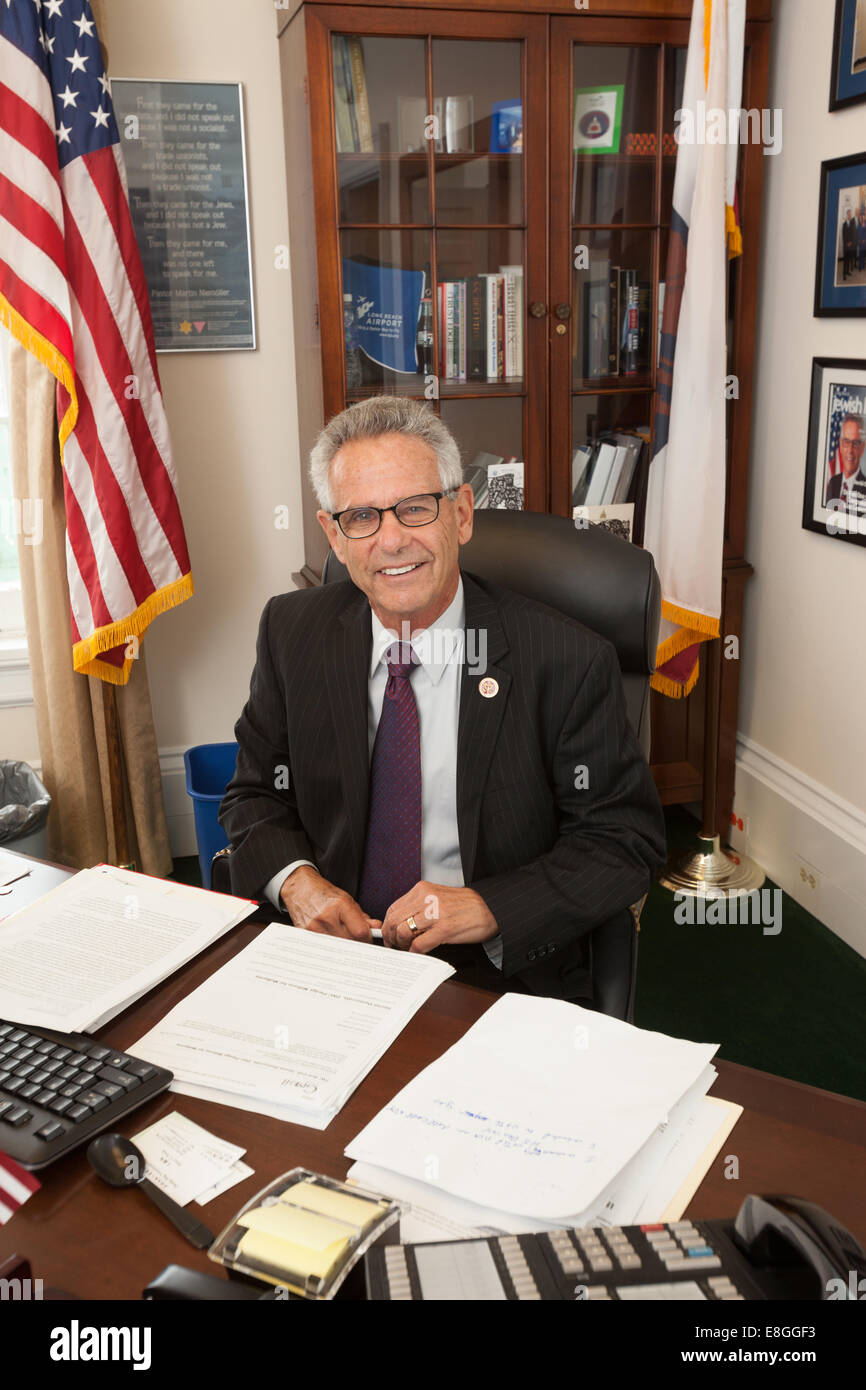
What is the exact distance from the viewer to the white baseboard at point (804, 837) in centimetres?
277

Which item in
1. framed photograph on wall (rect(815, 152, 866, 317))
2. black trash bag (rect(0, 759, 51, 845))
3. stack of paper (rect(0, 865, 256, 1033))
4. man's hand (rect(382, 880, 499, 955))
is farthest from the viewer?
black trash bag (rect(0, 759, 51, 845))

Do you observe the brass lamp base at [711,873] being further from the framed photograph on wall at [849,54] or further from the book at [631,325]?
the framed photograph on wall at [849,54]

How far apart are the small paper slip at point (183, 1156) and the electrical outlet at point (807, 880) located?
7.48 ft

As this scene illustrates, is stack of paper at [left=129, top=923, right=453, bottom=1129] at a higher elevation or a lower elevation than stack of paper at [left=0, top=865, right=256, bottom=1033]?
lower

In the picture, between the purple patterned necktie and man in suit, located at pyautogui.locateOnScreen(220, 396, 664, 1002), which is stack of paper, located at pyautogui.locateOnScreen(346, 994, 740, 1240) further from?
the purple patterned necktie

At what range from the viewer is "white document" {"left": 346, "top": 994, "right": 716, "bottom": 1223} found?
35.8 inches

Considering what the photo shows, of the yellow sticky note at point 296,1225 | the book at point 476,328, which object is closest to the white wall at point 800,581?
the book at point 476,328

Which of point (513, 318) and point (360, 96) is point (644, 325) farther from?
point (360, 96)

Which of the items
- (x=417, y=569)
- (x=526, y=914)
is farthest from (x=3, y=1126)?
(x=417, y=569)

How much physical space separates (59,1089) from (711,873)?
232cm

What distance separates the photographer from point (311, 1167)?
95cm

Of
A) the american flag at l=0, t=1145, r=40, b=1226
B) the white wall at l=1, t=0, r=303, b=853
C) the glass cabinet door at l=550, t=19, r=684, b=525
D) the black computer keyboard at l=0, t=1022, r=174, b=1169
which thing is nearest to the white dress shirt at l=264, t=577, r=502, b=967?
the black computer keyboard at l=0, t=1022, r=174, b=1169

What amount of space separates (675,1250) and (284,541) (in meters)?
2.67

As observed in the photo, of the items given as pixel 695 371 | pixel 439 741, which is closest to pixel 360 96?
pixel 695 371
